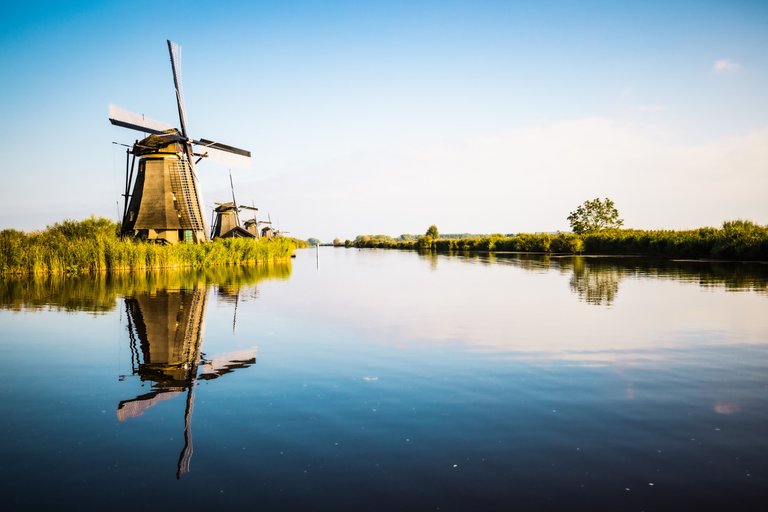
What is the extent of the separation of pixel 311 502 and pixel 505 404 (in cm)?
327

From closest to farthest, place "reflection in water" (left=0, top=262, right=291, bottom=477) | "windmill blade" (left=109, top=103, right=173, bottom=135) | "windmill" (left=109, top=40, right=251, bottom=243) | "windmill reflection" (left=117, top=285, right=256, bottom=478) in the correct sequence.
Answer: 1. "windmill reflection" (left=117, top=285, right=256, bottom=478)
2. "reflection in water" (left=0, top=262, right=291, bottom=477)
3. "windmill blade" (left=109, top=103, right=173, bottom=135)
4. "windmill" (left=109, top=40, right=251, bottom=243)

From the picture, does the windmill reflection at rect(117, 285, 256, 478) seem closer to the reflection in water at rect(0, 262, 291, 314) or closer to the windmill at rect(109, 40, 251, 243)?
the reflection in water at rect(0, 262, 291, 314)

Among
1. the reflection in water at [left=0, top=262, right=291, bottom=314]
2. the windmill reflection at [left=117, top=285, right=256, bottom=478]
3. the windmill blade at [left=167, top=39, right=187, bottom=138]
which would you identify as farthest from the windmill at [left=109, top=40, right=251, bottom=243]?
the windmill reflection at [left=117, top=285, right=256, bottom=478]

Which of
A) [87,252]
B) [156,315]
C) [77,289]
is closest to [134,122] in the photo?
[87,252]

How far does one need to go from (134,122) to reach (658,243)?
49493mm

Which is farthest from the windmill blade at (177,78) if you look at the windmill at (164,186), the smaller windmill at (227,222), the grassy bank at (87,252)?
the smaller windmill at (227,222)

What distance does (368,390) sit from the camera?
7.18 meters

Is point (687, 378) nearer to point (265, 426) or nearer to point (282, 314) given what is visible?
point (265, 426)

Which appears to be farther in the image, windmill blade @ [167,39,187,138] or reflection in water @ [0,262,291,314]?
windmill blade @ [167,39,187,138]

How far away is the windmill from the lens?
36.3m

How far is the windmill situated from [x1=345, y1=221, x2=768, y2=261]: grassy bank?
43841 mm

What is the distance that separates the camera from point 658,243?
51094 mm

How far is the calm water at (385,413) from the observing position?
429cm

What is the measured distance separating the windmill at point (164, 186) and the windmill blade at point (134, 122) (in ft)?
0.24
